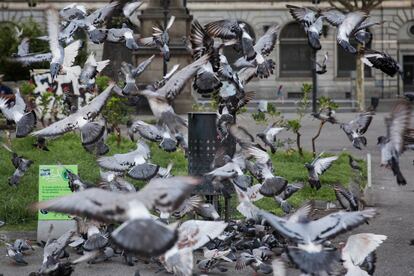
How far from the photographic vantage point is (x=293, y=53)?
48.8 m

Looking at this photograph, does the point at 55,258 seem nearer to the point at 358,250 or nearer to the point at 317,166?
the point at 358,250

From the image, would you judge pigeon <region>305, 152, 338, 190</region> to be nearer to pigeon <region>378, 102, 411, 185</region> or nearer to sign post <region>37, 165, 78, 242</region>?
sign post <region>37, 165, 78, 242</region>

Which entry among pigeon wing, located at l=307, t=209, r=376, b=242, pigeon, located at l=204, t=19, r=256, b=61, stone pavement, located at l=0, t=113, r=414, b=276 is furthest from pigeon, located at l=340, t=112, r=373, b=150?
pigeon wing, located at l=307, t=209, r=376, b=242

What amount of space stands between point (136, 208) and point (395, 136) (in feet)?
8.65

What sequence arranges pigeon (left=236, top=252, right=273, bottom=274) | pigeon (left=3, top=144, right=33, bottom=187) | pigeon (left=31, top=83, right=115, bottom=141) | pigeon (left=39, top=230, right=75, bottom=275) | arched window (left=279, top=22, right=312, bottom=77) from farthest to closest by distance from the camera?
arched window (left=279, top=22, right=312, bottom=77) → pigeon (left=3, top=144, right=33, bottom=187) → pigeon (left=31, top=83, right=115, bottom=141) → pigeon (left=236, top=252, right=273, bottom=274) → pigeon (left=39, top=230, right=75, bottom=275)

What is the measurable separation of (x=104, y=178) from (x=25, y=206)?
8.54ft

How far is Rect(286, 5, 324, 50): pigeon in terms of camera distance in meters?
8.66

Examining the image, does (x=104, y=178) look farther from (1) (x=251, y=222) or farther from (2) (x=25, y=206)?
(2) (x=25, y=206)

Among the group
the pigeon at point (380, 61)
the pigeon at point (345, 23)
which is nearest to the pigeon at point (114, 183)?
the pigeon at point (345, 23)

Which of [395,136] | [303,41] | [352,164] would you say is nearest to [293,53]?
[303,41]

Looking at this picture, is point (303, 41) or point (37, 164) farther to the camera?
point (303, 41)

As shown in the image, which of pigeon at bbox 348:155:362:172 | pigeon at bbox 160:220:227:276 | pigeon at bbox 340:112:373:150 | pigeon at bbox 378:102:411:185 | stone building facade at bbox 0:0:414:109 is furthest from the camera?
stone building facade at bbox 0:0:414:109

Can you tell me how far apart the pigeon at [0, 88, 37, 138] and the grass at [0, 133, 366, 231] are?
2.71 ft

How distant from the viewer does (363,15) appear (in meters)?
9.17
